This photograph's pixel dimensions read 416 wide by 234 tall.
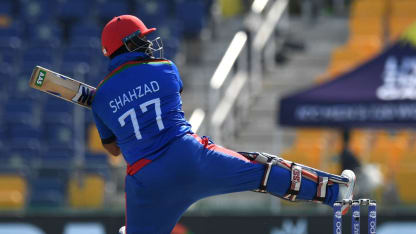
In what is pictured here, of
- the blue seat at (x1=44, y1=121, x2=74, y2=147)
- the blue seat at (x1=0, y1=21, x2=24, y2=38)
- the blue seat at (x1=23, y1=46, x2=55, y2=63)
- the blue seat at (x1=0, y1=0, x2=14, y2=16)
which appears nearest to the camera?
the blue seat at (x1=44, y1=121, x2=74, y2=147)

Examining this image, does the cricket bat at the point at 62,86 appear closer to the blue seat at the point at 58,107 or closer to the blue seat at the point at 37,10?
the blue seat at the point at 58,107

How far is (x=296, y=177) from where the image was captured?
22.9ft

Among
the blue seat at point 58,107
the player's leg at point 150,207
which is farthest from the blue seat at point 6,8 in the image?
the player's leg at point 150,207

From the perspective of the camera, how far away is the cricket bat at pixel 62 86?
724 centimetres

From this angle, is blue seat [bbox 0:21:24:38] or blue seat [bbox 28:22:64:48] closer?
blue seat [bbox 28:22:64:48]

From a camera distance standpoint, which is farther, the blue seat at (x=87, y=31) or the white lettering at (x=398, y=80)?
the blue seat at (x=87, y=31)

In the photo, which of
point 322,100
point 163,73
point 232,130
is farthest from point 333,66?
point 163,73

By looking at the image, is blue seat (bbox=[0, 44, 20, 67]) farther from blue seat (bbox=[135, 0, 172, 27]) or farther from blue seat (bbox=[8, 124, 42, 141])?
blue seat (bbox=[135, 0, 172, 27])

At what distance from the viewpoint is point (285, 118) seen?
40.9ft

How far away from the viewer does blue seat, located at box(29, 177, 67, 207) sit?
41.1 ft

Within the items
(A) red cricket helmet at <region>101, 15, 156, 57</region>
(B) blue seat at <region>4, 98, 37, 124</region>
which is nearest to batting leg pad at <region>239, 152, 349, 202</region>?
(A) red cricket helmet at <region>101, 15, 156, 57</region>

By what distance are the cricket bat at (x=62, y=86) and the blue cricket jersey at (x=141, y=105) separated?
0.20 metres

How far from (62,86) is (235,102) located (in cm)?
829

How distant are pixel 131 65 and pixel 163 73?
0.75 feet
